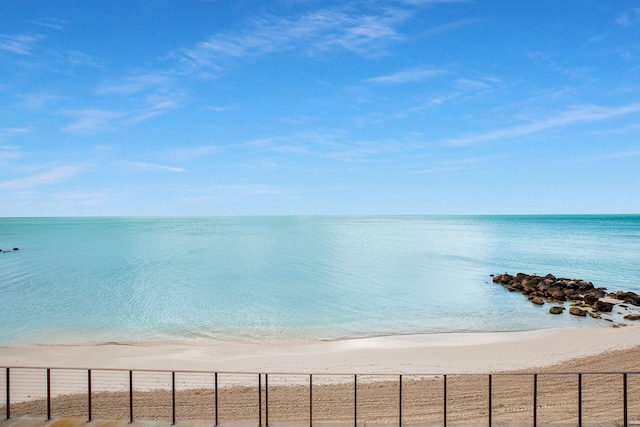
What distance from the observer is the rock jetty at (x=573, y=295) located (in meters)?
28.3

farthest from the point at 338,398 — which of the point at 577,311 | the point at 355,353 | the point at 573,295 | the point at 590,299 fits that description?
the point at 573,295

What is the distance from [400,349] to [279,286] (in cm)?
2147

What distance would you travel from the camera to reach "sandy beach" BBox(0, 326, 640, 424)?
40.4ft

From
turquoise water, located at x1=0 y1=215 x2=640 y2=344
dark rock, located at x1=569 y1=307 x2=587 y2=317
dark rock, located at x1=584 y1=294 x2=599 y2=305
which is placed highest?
dark rock, located at x1=584 y1=294 x2=599 y2=305

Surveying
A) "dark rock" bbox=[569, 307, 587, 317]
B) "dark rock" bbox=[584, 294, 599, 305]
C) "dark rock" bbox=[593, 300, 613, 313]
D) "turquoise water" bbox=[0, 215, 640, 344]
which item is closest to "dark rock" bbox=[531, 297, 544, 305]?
"turquoise water" bbox=[0, 215, 640, 344]

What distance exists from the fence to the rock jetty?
15572 millimetres

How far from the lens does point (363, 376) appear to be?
16172mm

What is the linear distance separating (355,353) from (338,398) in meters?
6.08

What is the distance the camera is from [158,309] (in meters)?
30.6

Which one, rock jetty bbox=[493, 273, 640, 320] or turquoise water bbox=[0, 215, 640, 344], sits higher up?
rock jetty bbox=[493, 273, 640, 320]

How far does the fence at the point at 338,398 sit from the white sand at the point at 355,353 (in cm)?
172

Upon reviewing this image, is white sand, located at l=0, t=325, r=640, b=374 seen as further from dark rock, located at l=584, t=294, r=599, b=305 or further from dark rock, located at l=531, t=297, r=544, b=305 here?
dark rock, located at l=531, t=297, r=544, b=305

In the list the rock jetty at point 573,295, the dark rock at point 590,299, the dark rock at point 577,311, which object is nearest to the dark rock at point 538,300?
the rock jetty at point 573,295

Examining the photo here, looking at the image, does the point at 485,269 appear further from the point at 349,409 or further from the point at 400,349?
the point at 349,409
